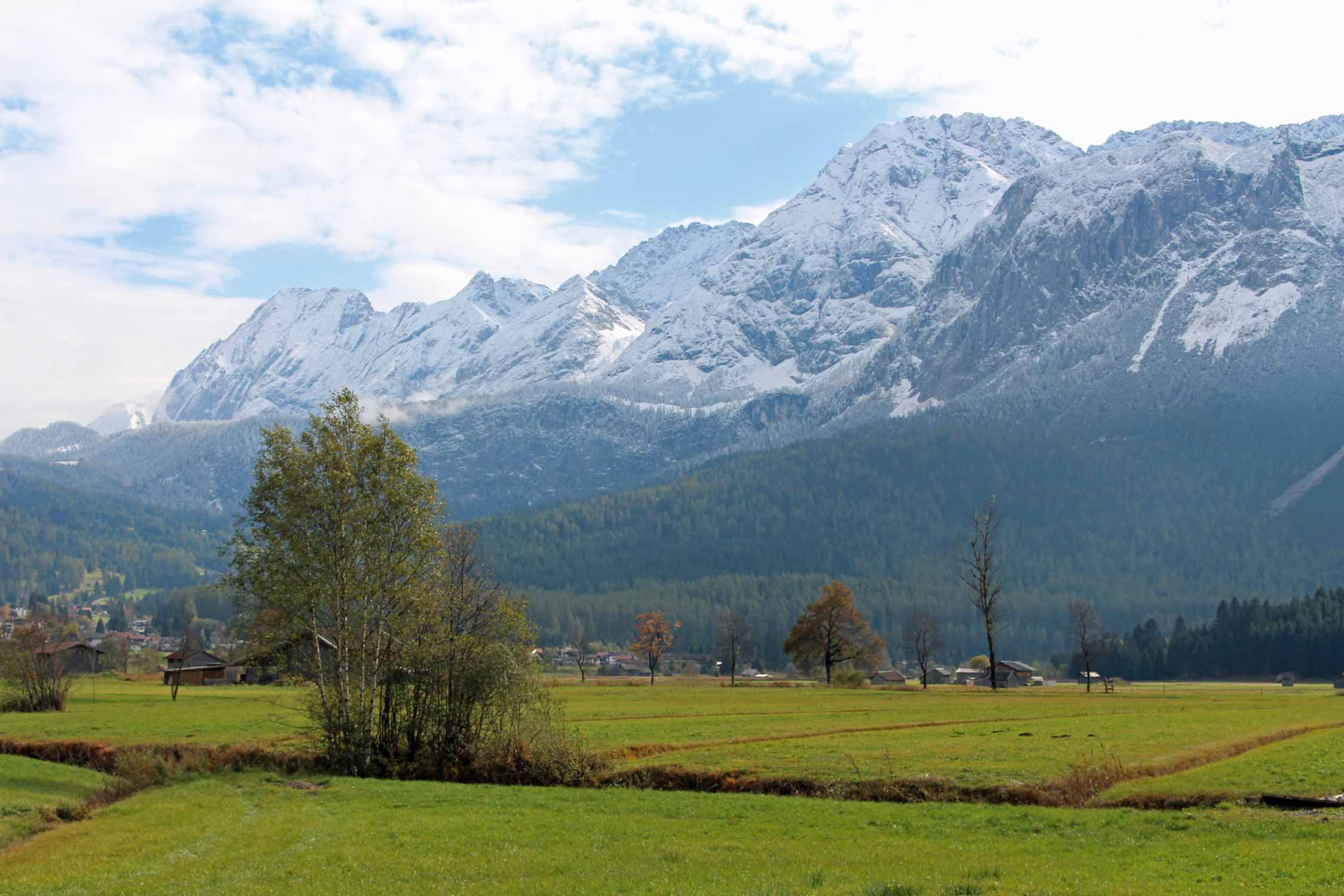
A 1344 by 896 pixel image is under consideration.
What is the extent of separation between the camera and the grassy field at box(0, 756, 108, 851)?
125 feet

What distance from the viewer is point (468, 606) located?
52.9m

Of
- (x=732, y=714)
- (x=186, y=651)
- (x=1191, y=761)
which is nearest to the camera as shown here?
(x=1191, y=761)

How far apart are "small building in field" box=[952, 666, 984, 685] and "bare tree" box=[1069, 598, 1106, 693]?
48.4 ft

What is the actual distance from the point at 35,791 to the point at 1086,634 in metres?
131

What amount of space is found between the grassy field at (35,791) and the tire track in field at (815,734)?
68.8 ft

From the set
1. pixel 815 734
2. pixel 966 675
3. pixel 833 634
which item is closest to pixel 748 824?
pixel 815 734

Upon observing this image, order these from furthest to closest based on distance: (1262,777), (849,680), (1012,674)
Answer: (1012,674) < (849,680) < (1262,777)

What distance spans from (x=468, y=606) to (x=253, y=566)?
9492 millimetres

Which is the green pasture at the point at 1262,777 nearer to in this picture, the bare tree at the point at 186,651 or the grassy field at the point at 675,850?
the grassy field at the point at 675,850

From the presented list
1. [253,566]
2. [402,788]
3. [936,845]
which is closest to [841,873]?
[936,845]

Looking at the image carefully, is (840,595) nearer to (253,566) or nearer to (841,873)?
(253,566)

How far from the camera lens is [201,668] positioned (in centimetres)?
13550

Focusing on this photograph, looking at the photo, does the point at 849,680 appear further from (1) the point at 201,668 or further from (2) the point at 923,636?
(1) the point at 201,668

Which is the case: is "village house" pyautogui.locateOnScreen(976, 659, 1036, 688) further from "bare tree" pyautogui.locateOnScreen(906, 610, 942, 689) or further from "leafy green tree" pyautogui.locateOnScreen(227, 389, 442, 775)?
"leafy green tree" pyautogui.locateOnScreen(227, 389, 442, 775)
